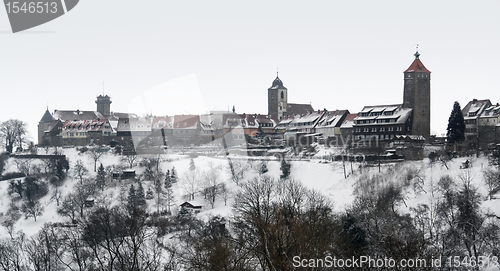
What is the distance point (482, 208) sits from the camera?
2973cm

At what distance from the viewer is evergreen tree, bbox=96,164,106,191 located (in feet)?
176

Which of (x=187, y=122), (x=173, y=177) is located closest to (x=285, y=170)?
(x=173, y=177)

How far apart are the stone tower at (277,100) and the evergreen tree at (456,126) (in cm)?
3884

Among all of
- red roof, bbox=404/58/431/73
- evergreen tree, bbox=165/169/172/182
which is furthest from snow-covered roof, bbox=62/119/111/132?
red roof, bbox=404/58/431/73

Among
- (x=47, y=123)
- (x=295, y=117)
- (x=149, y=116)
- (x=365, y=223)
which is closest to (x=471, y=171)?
(x=365, y=223)

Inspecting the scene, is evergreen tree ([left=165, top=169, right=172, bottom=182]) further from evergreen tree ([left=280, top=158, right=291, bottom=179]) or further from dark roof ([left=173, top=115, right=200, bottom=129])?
dark roof ([left=173, top=115, right=200, bottom=129])

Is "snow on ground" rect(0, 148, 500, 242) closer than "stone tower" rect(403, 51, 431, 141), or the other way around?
"snow on ground" rect(0, 148, 500, 242)

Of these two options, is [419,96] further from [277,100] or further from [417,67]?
[277,100]

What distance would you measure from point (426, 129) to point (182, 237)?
31555mm

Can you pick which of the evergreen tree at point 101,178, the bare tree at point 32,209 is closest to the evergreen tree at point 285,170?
the evergreen tree at point 101,178

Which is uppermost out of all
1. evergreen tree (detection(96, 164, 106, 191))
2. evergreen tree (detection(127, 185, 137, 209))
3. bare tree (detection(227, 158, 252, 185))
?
bare tree (detection(227, 158, 252, 185))

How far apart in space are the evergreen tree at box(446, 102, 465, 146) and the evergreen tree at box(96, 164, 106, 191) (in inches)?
1471

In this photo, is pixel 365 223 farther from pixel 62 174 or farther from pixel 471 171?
pixel 62 174

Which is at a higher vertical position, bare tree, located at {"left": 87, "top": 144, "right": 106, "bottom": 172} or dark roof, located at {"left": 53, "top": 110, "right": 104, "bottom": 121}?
dark roof, located at {"left": 53, "top": 110, "right": 104, "bottom": 121}
